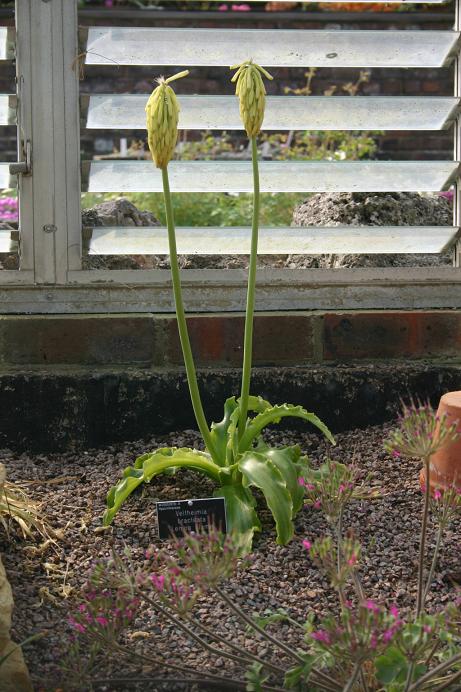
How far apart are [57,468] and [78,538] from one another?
0.35 metres

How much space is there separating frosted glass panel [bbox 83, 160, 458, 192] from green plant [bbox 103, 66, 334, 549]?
17.2 inches

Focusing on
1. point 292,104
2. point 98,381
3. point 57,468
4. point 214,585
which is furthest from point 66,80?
point 214,585

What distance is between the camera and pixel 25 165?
219cm

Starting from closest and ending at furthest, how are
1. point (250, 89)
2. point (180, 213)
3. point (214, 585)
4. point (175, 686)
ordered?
point (214, 585)
point (175, 686)
point (250, 89)
point (180, 213)

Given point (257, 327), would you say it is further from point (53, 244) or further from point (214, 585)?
point (214, 585)

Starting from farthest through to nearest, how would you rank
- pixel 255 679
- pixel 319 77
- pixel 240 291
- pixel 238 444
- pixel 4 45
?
pixel 319 77 < pixel 240 291 < pixel 4 45 < pixel 238 444 < pixel 255 679

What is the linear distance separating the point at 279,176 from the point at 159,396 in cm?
55

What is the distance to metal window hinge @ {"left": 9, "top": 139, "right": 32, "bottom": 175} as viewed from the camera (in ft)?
7.14

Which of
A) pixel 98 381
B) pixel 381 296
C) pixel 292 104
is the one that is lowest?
pixel 98 381

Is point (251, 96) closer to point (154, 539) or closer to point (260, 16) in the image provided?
point (154, 539)

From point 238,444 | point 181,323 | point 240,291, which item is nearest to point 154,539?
point 238,444

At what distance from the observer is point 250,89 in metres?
1.64

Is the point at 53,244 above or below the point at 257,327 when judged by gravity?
above

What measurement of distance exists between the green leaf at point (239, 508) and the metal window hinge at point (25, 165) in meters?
0.85
